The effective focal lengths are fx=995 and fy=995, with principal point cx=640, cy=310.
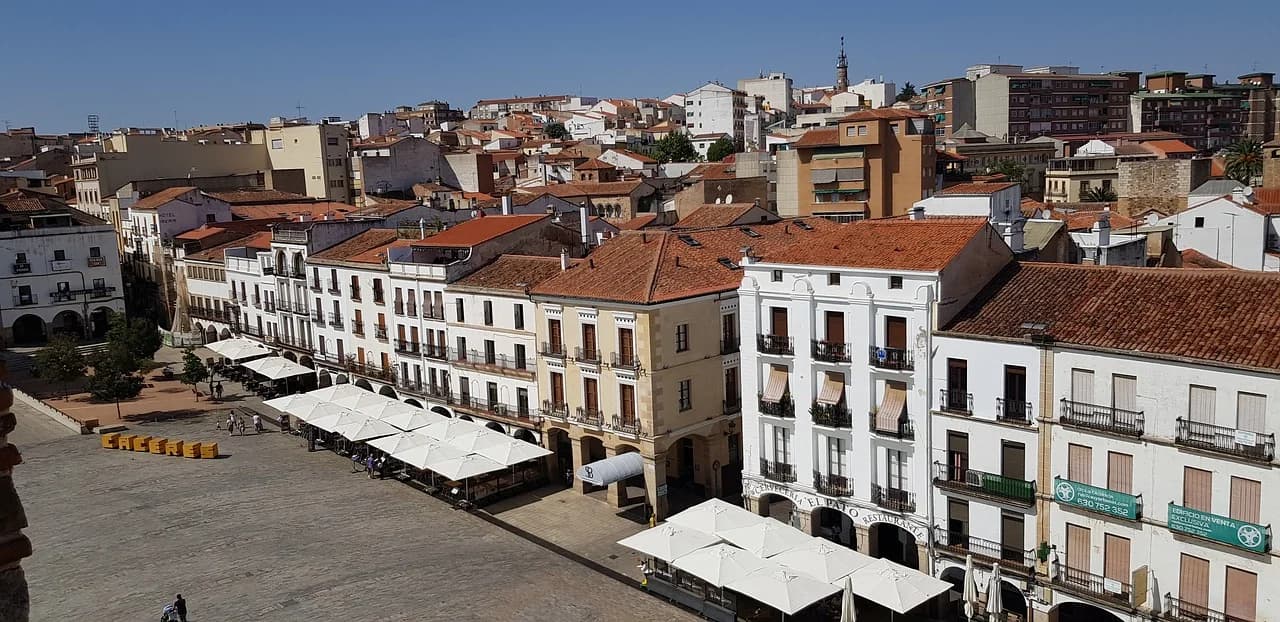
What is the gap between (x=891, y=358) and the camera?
3178cm

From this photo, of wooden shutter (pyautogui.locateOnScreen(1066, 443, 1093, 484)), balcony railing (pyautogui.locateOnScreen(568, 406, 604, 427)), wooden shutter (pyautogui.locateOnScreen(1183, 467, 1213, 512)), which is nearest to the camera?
wooden shutter (pyautogui.locateOnScreen(1183, 467, 1213, 512))

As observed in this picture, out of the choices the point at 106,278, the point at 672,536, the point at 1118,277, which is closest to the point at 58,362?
the point at 106,278

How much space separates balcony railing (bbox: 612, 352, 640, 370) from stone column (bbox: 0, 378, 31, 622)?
31.7 metres

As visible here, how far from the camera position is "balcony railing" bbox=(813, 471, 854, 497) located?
33.5 meters

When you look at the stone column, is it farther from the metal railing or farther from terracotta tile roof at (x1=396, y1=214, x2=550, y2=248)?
terracotta tile roof at (x1=396, y1=214, x2=550, y2=248)

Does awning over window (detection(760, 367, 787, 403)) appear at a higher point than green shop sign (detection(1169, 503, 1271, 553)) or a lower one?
higher

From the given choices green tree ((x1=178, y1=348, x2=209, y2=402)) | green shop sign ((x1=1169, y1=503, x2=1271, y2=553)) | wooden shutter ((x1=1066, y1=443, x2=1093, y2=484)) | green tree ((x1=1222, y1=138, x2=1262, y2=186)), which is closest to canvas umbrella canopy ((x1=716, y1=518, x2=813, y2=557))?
wooden shutter ((x1=1066, y1=443, x2=1093, y2=484))

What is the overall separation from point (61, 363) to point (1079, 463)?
195 feet

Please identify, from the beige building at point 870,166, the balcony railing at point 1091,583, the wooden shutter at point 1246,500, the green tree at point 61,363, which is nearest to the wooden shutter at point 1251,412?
the wooden shutter at point 1246,500

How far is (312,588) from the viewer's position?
33.7 m

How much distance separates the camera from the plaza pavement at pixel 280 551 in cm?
3222

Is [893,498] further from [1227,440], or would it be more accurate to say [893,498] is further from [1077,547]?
[1227,440]

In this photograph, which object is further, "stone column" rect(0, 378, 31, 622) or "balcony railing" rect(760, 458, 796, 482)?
"balcony railing" rect(760, 458, 796, 482)

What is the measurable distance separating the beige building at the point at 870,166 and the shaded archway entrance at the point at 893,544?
50247 mm
